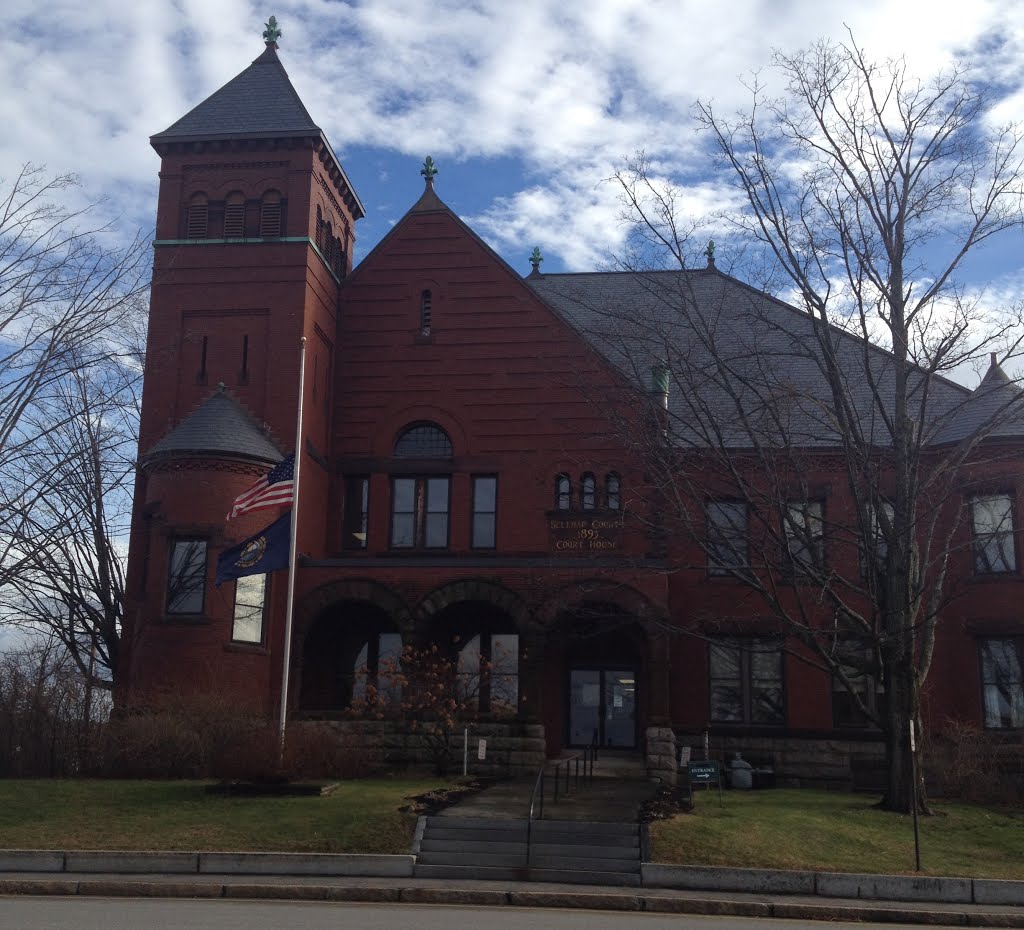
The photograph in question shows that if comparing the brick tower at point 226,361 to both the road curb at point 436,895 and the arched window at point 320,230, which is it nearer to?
the arched window at point 320,230

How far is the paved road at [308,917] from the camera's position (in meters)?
11.9

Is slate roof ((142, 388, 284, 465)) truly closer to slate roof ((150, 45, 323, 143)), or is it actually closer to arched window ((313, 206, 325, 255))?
arched window ((313, 206, 325, 255))

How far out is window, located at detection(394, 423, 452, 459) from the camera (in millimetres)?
31578

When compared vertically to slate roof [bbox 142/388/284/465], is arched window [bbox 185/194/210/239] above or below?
above

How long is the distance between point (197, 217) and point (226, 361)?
436cm

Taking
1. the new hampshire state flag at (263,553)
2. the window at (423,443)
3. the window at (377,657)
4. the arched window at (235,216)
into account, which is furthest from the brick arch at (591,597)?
the arched window at (235,216)

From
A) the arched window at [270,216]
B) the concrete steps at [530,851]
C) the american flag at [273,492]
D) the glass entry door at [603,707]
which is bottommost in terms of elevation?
the concrete steps at [530,851]

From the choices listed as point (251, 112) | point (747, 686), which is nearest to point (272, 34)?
point (251, 112)

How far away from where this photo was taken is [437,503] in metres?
31.1

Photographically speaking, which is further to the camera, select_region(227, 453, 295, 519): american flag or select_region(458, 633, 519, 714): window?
Result: select_region(458, 633, 519, 714): window

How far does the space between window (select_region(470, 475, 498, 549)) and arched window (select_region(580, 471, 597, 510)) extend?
2.26 metres

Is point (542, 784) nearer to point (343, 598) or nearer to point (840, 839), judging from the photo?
point (840, 839)

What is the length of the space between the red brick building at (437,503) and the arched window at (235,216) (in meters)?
0.08

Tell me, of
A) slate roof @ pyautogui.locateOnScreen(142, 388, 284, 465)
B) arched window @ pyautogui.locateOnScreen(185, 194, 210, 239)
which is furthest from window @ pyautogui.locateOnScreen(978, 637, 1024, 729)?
arched window @ pyautogui.locateOnScreen(185, 194, 210, 239)
